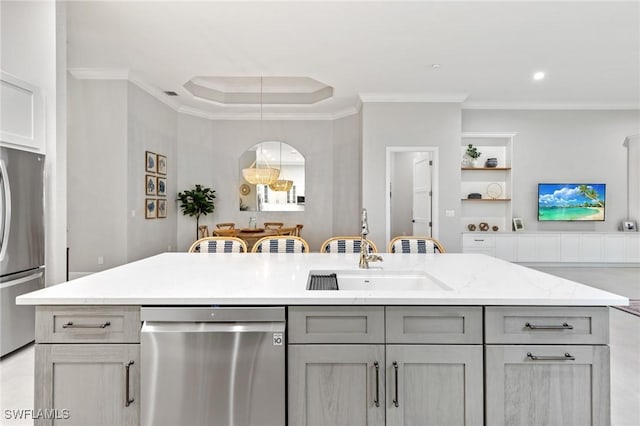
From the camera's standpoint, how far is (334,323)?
1382 mm

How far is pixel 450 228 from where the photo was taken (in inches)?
228

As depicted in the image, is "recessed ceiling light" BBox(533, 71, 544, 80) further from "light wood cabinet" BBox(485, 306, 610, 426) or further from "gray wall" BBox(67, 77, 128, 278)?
"gray wall" BBox(67, 77, 128, 278)

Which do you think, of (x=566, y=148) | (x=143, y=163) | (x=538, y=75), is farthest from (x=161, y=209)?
(x=566, y=148)

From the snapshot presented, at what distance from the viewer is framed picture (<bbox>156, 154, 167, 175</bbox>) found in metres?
5.90

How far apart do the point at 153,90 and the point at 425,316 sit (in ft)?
19.1

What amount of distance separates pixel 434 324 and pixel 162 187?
5.75 meters

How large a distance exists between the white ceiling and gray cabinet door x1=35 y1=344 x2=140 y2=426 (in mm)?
3169

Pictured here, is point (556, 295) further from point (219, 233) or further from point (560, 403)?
point (219, 233)

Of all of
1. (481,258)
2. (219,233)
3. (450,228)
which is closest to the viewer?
(481,258)

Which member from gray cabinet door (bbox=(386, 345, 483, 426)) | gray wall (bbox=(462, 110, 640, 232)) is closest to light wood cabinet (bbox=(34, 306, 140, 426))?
gray cabinet door (bbox=(386, 345, 483, 426))

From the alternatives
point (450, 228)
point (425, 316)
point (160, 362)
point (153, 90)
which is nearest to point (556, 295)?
point (425, 316)

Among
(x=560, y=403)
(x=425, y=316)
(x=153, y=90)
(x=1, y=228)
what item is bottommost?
(x=560, y=403)

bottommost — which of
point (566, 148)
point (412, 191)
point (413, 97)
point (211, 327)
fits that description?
point (211, 327)

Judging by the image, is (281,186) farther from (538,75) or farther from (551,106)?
(551,106)
